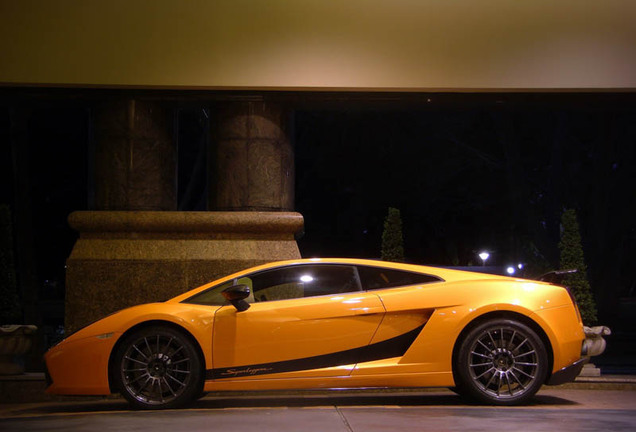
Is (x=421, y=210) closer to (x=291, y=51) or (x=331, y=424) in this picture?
(x=291, y=51)

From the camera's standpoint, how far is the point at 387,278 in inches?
304

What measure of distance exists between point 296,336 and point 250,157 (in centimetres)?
406

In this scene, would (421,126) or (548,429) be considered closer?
(548,429)

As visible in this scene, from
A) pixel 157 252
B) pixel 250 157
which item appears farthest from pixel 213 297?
pixel 250 157

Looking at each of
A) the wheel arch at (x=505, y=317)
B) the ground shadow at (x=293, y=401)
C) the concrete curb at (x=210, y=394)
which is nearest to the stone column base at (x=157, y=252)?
the concrete curb at (x=210, y=394)

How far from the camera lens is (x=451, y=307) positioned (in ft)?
24.5

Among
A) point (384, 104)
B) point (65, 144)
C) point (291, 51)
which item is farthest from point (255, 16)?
point (65, 144)

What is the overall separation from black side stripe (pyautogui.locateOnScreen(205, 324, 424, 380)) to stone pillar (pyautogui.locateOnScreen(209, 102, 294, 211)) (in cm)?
378

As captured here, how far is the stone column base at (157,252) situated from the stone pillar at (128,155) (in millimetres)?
289

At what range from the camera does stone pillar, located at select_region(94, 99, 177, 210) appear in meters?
10.9

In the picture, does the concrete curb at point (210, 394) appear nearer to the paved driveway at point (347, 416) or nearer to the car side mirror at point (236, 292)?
the paved driveway at point (347, 416)

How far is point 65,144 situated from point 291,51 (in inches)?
783

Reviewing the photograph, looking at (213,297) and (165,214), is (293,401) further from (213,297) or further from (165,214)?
(165,214)

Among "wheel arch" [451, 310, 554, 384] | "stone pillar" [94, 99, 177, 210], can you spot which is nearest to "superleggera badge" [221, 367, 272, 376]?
"wheel arch" [451, 310, 554, 384]
